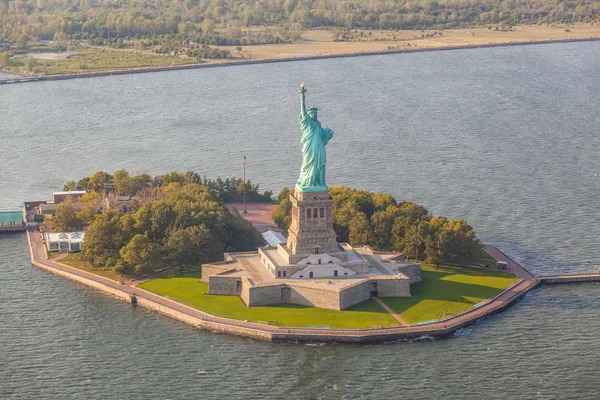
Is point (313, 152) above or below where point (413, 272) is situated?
above

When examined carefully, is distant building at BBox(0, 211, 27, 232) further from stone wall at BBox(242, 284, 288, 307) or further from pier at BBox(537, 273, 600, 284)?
pier at BBox(537, 273, 600, 284)

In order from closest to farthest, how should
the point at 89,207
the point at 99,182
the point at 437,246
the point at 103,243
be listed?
the point at 437,246 < the point at 103,243 < the point at 89,207 < the point at 99,182

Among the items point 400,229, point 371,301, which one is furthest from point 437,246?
point 371,301

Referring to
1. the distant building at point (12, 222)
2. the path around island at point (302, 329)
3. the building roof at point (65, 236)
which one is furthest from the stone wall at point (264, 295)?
the distant building at point (12, 222)

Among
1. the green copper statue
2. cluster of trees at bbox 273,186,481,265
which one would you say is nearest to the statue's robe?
the green copper statue

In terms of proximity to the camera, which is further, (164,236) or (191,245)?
(164,236)

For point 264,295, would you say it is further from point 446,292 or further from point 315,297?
point 446,292
